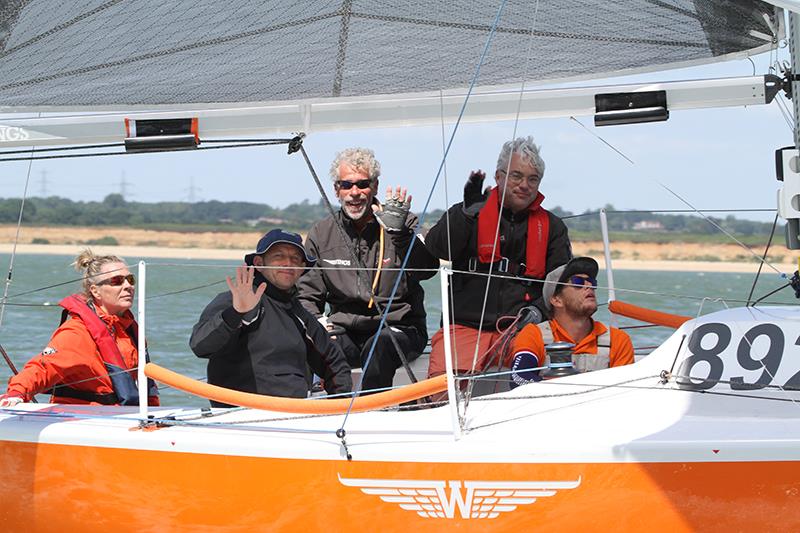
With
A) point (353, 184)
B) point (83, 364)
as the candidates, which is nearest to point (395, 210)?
point (353, 184)

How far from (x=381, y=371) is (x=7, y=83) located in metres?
1.82

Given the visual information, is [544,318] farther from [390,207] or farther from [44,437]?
[44,437]

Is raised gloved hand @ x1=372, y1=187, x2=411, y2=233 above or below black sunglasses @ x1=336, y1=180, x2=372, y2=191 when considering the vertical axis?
below

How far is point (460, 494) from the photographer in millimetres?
3168

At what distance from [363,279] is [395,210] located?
44 centimetres

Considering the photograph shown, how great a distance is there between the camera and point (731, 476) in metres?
3.08

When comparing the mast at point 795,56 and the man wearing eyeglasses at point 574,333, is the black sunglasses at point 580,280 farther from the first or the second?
the mast at point 795,56

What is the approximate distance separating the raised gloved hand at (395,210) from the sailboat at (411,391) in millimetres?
382

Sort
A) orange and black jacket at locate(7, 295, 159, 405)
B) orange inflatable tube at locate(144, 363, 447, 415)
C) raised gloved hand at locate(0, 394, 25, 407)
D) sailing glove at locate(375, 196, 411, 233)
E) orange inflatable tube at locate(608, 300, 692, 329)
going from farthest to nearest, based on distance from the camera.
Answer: orange inflatable tube at locate(608, 300, 692, 329), sailing glove at locate(375, 196, 411, 233), orange and black jacket at locate(7, 295, 159, 405), raised gloved hand at locate(0, 394, 25, 407), orange inflatable tube at locate(144, 363, 447, 415)

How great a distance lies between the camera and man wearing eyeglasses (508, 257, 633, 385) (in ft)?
12.5

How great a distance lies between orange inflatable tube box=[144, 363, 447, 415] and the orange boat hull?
0.15 m

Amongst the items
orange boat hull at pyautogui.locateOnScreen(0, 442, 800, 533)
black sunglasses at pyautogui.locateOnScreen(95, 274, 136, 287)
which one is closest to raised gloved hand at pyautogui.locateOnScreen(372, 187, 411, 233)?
black sunglasses at pyautogui.locateOnScreen(95, 274, 136, 287)

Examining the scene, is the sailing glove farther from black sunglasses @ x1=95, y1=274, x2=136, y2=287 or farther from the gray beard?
black sunglasses @ x1=95, y1=274, x2=136, y2=287

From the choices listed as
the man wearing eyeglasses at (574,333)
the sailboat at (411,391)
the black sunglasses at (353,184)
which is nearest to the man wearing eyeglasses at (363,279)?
the black sunglasses at (353,184)
